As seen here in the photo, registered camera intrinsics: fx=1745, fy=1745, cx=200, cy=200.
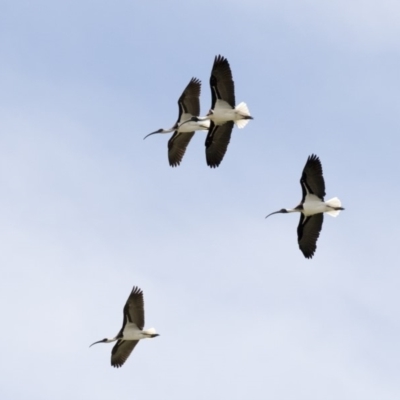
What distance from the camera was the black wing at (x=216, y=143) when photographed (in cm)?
6488

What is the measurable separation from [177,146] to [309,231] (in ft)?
34.6

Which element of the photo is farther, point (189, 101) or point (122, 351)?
point (189, 101)

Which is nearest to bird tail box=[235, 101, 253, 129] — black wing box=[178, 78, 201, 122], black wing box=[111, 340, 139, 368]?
black wing box=[178, 78, 201, 122]

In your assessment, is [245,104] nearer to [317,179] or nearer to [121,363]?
[317,179]

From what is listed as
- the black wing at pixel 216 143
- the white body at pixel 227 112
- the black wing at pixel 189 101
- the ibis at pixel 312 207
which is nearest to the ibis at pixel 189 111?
the black wing at pixel 189 101

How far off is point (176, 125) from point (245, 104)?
674cm

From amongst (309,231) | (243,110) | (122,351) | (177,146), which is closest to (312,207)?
(309,231)

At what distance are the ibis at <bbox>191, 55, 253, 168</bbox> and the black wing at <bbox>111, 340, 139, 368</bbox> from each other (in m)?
7.23

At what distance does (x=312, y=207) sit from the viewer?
204 feet

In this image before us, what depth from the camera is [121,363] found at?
64.2 meters

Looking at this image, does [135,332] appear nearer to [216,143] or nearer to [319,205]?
[216,143]

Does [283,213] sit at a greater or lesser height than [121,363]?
greater

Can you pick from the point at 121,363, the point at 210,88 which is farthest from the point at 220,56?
the point at 121,363

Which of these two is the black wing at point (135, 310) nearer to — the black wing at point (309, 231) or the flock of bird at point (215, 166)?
the flock of bird at point (215, 166)
